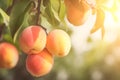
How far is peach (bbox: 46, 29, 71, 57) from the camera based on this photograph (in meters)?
0.70

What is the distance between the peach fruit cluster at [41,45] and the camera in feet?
2.28

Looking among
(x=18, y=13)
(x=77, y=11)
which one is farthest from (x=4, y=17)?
(x=77, y=11)

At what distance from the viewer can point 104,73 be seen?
1457mm

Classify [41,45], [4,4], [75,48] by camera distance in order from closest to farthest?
[41,45] → [4,4] → [75,48]

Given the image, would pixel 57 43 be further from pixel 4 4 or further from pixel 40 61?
pixel 4 4

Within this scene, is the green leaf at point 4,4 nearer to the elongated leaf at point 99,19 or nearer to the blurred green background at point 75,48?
the blurred green background at point 75,48

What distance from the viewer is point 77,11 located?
71cm

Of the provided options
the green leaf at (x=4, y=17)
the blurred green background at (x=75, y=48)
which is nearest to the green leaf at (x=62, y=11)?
the blurred green background at (x=75, y=48)

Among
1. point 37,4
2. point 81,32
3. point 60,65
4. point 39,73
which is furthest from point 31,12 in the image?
point 60,65

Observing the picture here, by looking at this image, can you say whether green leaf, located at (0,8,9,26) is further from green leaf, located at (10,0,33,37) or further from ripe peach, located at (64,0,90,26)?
ripe peach, located at (64,0,90,26)

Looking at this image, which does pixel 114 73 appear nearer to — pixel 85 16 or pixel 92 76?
pixel 92 76

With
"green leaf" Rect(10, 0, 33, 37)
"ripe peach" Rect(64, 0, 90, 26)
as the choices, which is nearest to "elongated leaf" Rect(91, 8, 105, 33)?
"ripe peach" Rect(64, 0, 90, 26)

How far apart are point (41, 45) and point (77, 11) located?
0.09 meters

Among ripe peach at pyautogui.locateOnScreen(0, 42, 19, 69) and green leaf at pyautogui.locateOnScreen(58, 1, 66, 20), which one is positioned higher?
green leaf at pyautogui.locateOnScreen(58, 1, 66, 20)
